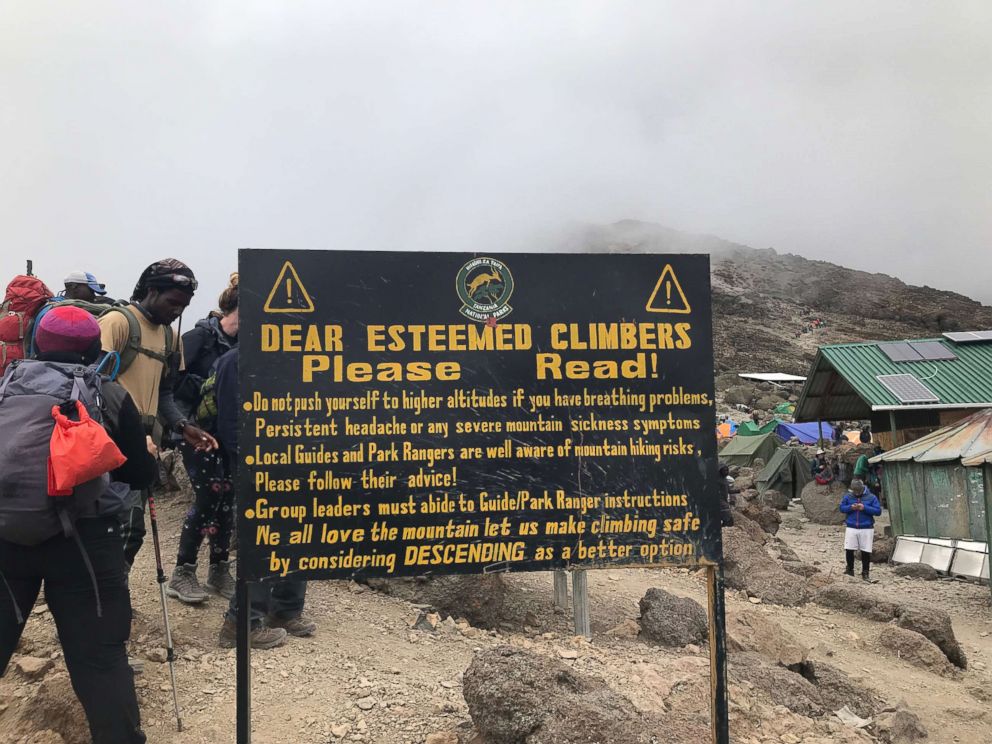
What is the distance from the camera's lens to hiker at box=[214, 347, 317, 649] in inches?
159

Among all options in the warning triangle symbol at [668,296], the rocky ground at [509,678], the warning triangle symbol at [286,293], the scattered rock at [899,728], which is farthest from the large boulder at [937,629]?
the warning triangle symbol at [286,293]

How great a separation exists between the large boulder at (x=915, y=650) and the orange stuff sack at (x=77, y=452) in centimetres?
698

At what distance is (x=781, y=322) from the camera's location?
8788 centimetres

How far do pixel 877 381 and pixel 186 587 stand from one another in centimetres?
2089

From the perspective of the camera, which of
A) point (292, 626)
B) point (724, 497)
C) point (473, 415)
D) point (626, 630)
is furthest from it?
point (724, 497)

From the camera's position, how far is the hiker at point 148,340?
387cm

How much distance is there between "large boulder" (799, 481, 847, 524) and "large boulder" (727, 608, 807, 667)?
14.3m

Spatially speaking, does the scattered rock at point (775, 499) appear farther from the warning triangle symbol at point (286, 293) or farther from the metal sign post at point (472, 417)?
the warning triangle symbol at point (286, 293)

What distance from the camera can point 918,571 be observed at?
12.2 m

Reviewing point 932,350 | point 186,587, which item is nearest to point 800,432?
point 932,350

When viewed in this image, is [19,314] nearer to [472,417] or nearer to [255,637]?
[255,637]

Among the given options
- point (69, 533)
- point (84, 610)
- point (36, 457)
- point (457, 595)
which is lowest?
point (457, 595)

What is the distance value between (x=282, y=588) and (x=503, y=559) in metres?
2.15

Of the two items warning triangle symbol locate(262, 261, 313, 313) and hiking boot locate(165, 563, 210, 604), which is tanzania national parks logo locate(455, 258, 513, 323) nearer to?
warning triangle symbol locate(262, 261, 313, 313)
